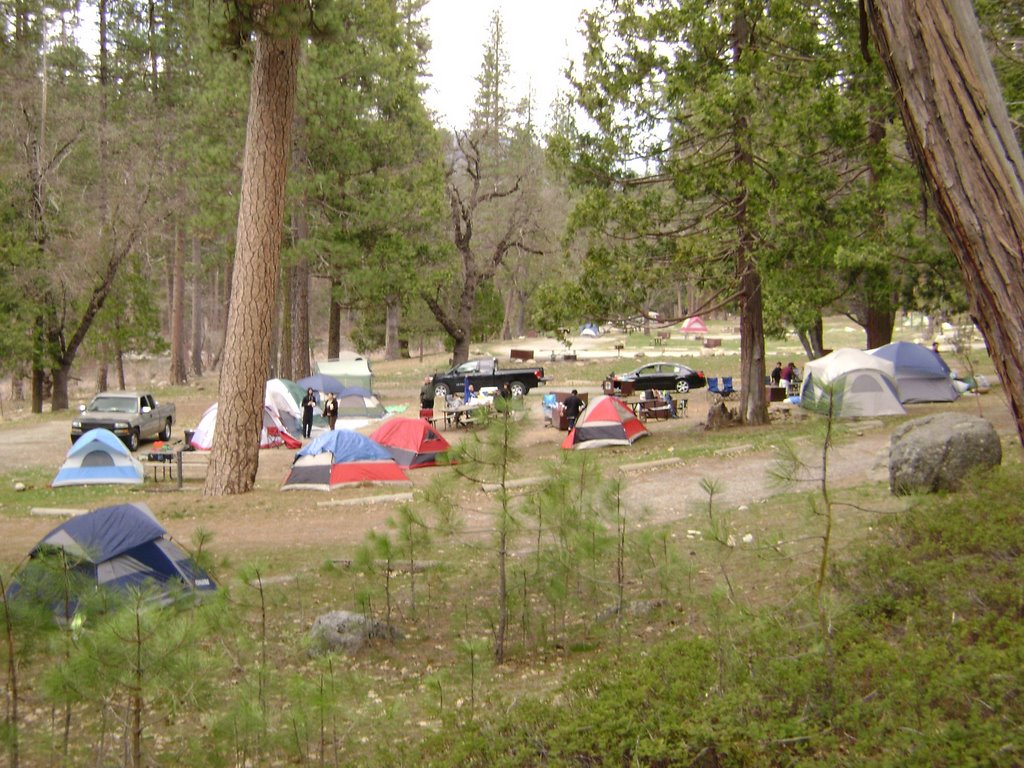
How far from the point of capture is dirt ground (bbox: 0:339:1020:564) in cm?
1273

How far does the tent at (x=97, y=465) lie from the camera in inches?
725

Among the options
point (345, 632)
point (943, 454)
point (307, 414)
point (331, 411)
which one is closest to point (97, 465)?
point (307, 414)

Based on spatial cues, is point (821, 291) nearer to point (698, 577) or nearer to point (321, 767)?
point (698, 577)

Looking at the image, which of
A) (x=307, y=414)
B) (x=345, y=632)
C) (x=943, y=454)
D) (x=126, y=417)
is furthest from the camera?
(x=307, y=414)

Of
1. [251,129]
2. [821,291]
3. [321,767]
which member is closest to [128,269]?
[251,129]

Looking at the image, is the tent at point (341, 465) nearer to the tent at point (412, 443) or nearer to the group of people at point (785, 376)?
the tent at point (412, 443)

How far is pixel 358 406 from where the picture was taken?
93.4ft

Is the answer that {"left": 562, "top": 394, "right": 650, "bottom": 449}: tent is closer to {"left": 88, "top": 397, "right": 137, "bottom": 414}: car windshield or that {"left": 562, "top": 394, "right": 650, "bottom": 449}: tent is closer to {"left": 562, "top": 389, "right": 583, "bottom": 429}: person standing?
{"left": 562, "top": 389, "right": 583, "bottom": 429}: person standing

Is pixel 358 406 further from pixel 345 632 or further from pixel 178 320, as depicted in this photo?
pixel 345 632

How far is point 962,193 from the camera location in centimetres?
512

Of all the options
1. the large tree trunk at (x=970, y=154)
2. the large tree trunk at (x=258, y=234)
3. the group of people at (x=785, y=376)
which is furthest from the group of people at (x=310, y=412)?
the large tree trunk at (x=970, y=154)

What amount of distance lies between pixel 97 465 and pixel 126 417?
18.4 feet

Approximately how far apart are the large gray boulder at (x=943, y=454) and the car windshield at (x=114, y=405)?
63.3ft

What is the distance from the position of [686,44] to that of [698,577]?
11747mm
